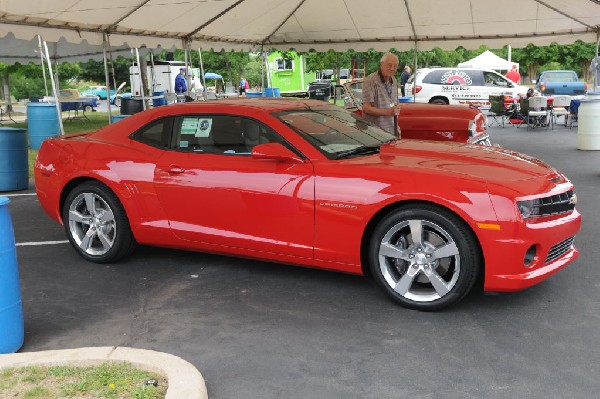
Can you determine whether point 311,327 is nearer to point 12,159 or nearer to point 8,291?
point 8,291

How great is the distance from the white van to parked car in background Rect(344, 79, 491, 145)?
45.1 ft

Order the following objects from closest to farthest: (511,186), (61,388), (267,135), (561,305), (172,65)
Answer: (61,388) < (511,186) < (561,305) < (267,135) < (172,65)

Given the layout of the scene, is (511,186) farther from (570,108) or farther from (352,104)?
(570,108)

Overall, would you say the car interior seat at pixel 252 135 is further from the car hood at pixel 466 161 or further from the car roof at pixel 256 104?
the car hood at pixel 466 161

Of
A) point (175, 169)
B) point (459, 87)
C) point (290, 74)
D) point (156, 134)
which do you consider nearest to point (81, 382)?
point (175, 169)

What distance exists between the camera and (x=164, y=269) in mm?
5320

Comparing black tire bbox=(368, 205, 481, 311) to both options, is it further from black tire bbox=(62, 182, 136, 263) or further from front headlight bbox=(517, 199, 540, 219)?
black tire bbox=(62, 182, 136, 263)

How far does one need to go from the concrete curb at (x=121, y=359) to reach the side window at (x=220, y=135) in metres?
1.93

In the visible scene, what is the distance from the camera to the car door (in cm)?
451

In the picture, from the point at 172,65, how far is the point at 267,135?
31197 mm

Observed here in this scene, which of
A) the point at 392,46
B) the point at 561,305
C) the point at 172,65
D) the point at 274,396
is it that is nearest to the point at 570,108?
the point at 392,46

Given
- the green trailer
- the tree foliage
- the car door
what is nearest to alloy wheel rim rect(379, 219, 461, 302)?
the car door

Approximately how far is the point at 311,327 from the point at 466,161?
5.32 ft

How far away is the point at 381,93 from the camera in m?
7.52
